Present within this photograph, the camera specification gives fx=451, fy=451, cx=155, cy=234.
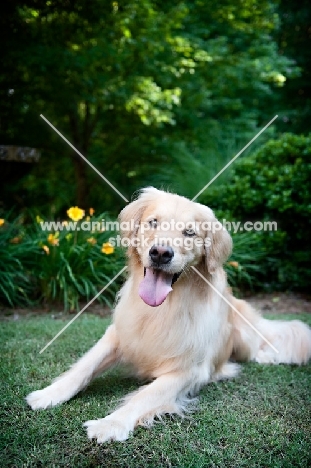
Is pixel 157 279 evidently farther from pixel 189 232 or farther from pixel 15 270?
pixel 15 270

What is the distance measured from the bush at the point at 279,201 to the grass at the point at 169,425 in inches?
119

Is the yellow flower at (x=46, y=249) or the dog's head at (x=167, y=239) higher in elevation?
the dog's head at (x=167, y=239)

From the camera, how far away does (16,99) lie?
29.7ft

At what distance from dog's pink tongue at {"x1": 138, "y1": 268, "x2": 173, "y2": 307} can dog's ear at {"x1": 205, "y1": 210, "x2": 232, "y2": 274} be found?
37cm

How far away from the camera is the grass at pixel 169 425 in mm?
2262

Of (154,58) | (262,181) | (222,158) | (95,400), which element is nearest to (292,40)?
(154,58)

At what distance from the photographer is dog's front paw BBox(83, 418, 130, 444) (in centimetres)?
237

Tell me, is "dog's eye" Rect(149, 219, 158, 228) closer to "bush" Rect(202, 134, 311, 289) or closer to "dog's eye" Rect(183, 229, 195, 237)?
"dog's eye" Rect(183, 229, 195, 237)

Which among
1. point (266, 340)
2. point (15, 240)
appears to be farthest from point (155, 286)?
point (15, 240)

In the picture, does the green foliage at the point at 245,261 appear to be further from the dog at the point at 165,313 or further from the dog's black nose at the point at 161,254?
the dog's black nose at the point at 161,254

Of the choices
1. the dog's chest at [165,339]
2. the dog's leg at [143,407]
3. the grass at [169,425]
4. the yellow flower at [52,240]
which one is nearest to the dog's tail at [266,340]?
the grass at [169,425]

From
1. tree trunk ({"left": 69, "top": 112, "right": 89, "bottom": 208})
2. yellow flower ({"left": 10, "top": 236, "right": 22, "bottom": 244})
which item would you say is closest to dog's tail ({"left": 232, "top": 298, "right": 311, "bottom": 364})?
yellow flower ({"left": 10, "top": 236, "right": 22, "bottom": 244})

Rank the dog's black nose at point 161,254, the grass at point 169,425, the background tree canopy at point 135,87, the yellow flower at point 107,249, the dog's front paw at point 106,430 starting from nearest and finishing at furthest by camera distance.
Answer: the grass at point 169,425 < the dog's front paw at point 106,430 < the dog's black nose at point 161,254 < the yellow flower at point 107,249 < the background tree canopy at point 135,87

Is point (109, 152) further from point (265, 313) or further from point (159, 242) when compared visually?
point (159, 242)
